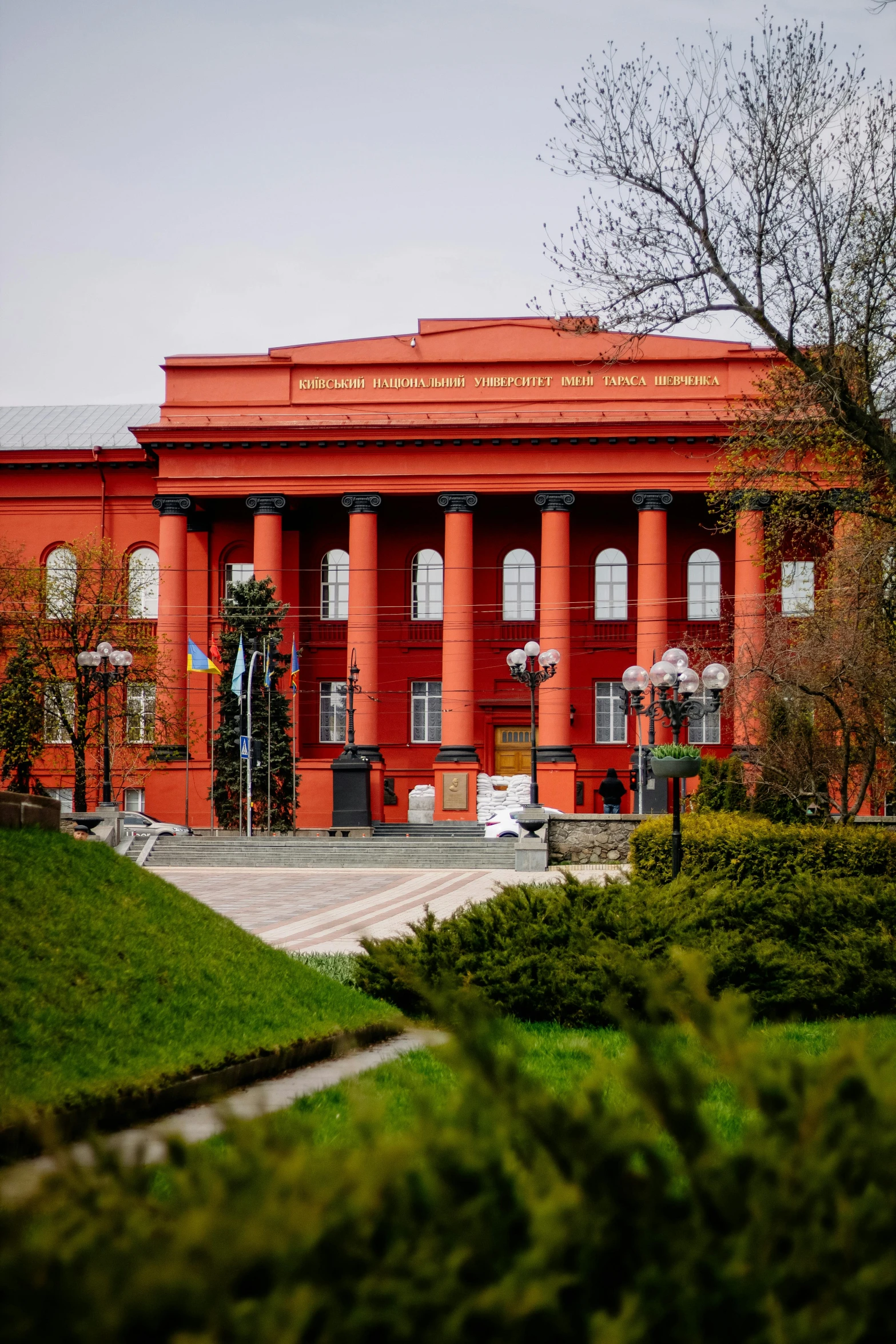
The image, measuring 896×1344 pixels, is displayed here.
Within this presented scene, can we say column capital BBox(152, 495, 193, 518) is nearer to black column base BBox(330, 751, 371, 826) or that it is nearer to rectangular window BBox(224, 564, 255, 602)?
rectangular window BBox(224, 564, 255, 602)

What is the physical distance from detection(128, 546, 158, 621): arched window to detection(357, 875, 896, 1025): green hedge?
108 ft

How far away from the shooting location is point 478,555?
149 feet

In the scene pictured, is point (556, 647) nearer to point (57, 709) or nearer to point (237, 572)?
point (237, 572)

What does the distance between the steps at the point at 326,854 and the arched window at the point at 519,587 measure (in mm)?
12842

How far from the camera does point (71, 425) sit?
50500 millimetres

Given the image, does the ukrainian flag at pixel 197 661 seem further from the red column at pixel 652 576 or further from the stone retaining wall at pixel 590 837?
the red column at pixel 652 576

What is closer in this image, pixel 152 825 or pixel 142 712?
pixel 152 825

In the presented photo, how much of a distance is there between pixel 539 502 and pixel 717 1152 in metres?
40.6

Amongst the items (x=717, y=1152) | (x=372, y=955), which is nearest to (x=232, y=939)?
(x=372, y=955)

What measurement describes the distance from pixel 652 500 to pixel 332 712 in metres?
13.0

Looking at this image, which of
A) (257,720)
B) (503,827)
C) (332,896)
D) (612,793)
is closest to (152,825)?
(257,720)

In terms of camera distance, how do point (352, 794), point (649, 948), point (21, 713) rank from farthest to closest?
1. point (352, 794)
2. point (21, 713)
3. point (649, 948)

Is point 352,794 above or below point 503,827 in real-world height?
above

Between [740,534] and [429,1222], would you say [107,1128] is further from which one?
[740,534]
